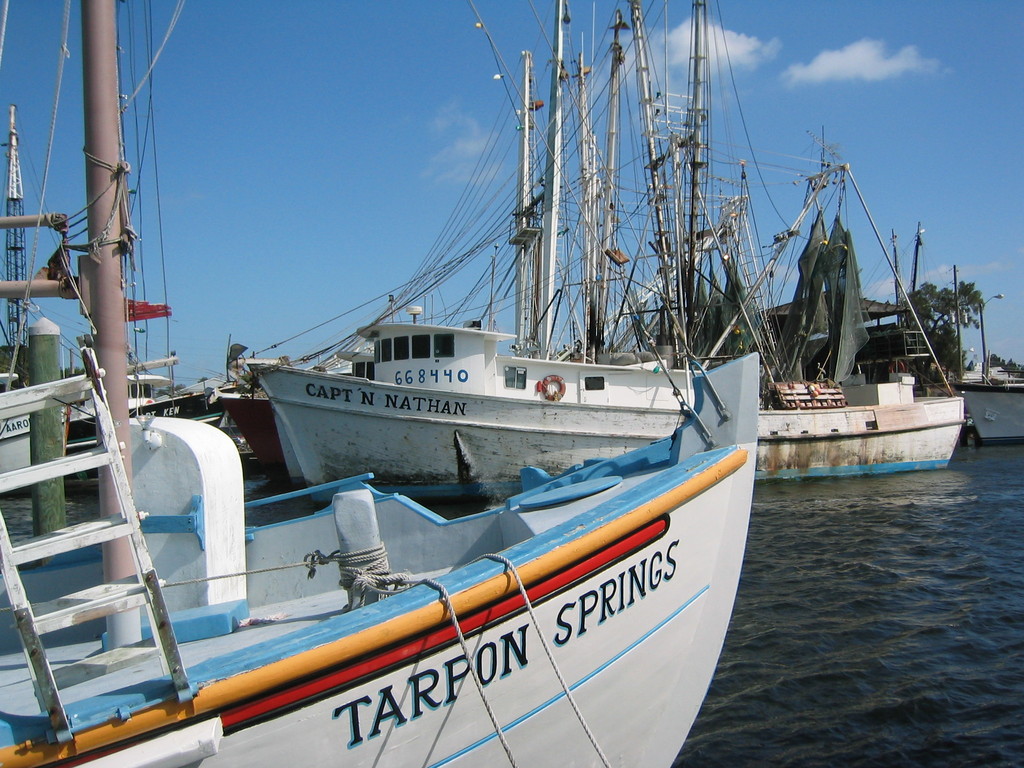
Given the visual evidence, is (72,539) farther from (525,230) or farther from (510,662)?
(525,230)

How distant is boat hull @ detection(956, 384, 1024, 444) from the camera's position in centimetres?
3316

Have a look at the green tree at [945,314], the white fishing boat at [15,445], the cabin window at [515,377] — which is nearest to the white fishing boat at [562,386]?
the cabin window at [515,377]

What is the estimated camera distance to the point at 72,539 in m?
2.34

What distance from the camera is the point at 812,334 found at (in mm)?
27734

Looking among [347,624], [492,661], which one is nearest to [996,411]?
[492,661]

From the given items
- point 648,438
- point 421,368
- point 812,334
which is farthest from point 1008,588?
point 812,334

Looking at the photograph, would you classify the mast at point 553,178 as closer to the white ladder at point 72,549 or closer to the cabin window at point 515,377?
the cabin window at point 515,377

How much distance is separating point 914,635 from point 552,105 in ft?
53.7

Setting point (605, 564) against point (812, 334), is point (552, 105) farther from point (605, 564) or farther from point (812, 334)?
point (605, 564)

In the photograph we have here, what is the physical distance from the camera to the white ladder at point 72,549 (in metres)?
2.20

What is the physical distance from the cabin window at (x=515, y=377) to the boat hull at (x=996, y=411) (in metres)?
26.0

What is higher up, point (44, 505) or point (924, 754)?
point (44, 505)

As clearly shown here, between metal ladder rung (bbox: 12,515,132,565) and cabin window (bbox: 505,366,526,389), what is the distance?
599 inches

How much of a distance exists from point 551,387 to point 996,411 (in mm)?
26811
